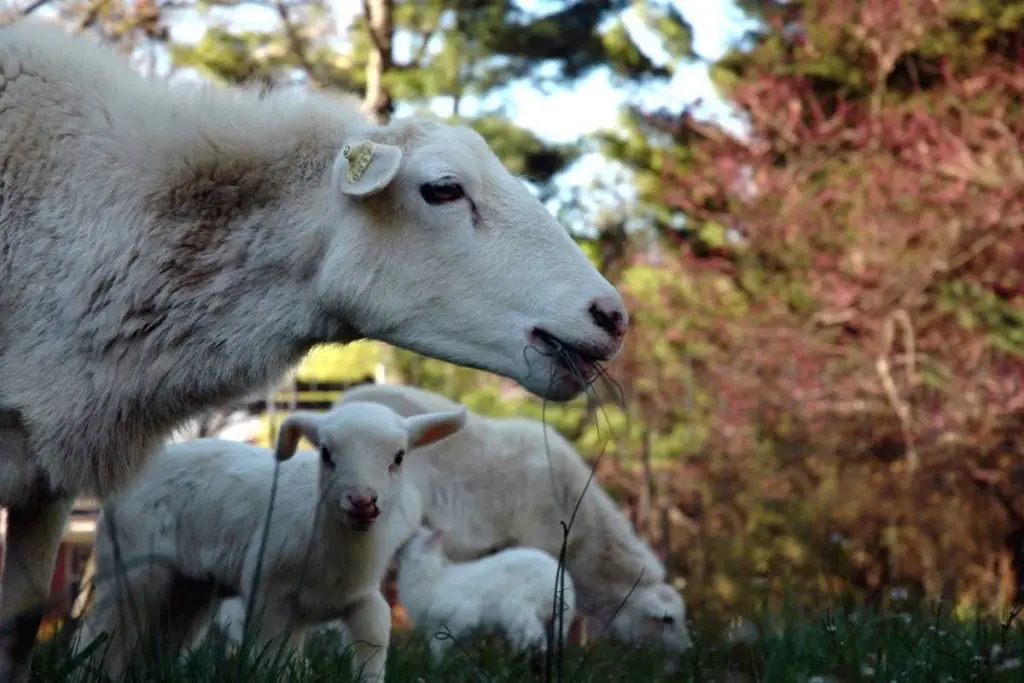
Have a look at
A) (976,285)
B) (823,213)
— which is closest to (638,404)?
(823,213)

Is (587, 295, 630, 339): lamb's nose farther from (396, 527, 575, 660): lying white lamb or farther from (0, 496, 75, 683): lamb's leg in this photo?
(396, 527, 575, 660): lying white lamb

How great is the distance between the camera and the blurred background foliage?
36.1 feet

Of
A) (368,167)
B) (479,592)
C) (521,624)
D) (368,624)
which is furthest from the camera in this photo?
(479,592)

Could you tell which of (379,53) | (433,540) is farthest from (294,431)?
(379,53)

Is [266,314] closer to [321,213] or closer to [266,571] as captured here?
[321,213]

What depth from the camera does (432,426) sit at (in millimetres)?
4574

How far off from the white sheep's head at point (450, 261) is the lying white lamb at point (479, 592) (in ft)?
7.73

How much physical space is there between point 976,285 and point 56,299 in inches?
402

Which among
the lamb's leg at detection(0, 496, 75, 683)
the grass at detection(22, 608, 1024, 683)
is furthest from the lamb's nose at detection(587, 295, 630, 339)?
the lamb's leg at detection(0, 496, 75, 683)

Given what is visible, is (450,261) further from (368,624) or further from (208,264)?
(368,624)

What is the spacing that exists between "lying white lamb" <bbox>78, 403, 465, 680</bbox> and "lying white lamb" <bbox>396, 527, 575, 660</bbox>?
39.3 inches

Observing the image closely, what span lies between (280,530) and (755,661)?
5.63ft

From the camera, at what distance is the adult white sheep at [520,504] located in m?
7.34

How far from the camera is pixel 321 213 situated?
325 cm
